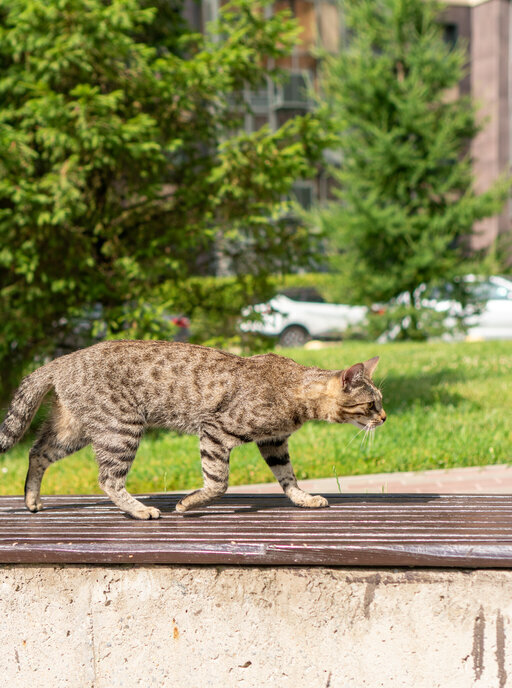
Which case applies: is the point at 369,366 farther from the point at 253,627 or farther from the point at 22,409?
the point at 22,409

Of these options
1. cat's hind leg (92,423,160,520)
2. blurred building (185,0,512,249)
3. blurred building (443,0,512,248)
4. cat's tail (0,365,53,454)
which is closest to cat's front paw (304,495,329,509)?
cat's hind leg (92,423,160,520)

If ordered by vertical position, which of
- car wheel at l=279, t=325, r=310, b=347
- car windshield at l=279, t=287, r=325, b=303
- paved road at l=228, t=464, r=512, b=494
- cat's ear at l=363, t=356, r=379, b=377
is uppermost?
cat's ear at l=363, t=356, r=379, b=377

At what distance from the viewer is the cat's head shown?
14.8 ft

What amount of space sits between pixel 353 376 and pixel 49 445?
70.8 inches

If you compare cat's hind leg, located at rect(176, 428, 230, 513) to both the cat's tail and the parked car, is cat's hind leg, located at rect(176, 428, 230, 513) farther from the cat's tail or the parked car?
the parked car

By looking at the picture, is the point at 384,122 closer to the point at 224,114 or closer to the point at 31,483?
the point at 224,114

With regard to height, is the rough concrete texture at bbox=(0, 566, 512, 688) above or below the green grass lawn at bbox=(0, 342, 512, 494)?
above

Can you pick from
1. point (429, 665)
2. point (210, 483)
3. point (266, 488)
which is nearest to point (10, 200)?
point (266, 488)

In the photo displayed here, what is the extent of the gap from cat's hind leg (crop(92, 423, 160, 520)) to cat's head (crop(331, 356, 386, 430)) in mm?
1148

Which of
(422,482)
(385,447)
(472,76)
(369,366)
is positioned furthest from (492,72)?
(369,366)

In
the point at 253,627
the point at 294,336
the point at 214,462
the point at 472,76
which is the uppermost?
the point at 472,76

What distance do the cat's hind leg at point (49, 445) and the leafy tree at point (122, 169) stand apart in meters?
4.56

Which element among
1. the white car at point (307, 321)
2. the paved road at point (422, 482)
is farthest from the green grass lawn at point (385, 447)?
the white car at point (307, 321)

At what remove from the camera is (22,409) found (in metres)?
4.62
